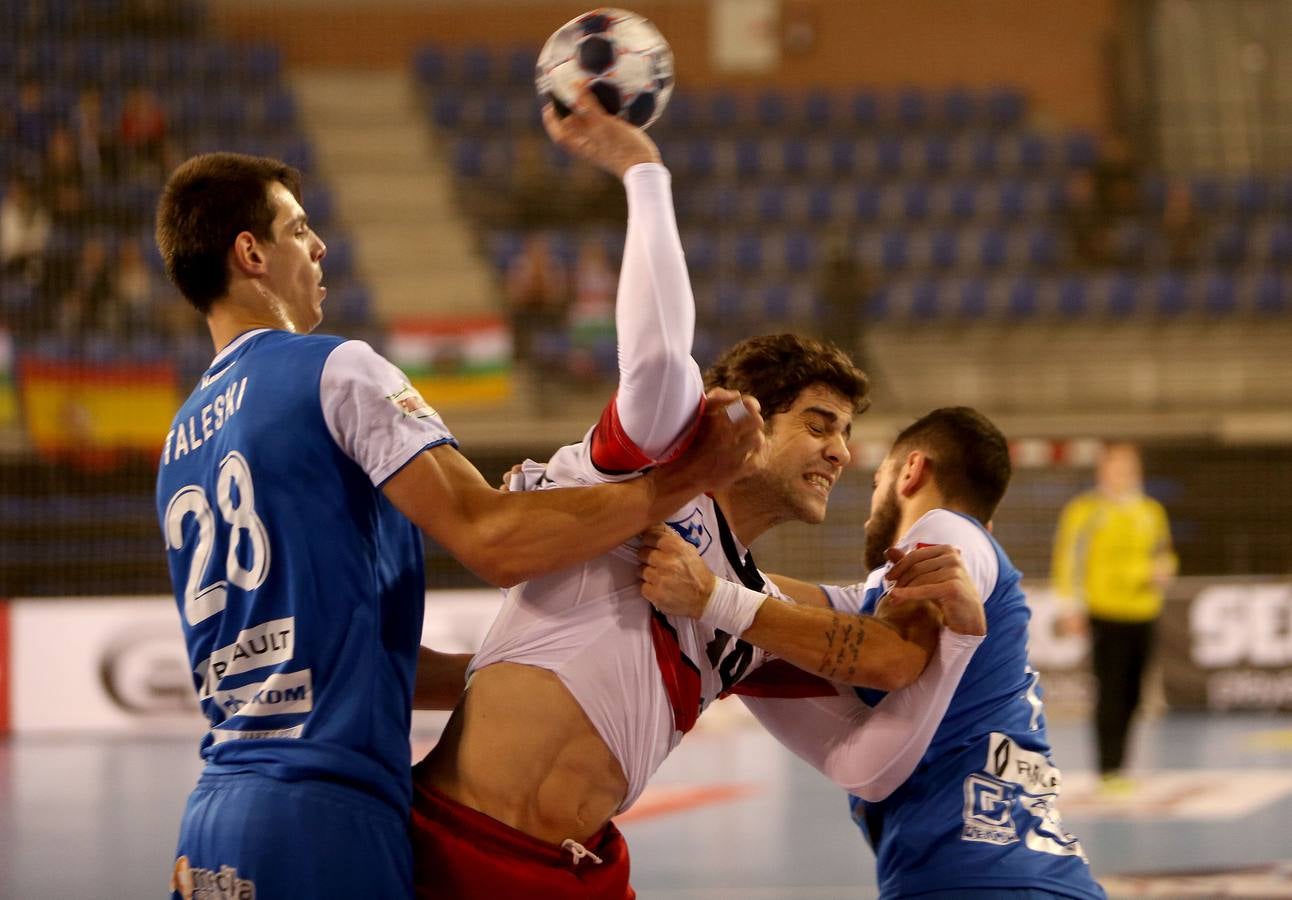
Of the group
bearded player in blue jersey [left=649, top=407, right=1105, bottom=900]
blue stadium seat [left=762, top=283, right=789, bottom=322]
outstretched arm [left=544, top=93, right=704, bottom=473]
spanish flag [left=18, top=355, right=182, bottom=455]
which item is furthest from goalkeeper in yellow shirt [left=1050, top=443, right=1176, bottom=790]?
spanish flag [left=18, top=355, right=182, bottom=455]

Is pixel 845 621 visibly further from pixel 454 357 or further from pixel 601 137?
pixel 454 357

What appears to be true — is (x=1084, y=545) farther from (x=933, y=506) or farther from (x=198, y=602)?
(x=198, y=602)

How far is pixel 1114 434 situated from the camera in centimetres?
1435

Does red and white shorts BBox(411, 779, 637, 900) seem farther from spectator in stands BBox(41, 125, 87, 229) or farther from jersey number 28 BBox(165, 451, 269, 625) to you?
spectator in stands BBox(41, 125, 87, 229)

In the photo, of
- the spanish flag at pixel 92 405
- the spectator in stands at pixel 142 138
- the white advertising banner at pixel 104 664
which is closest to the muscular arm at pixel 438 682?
the white advertising banner at pixel 104 664

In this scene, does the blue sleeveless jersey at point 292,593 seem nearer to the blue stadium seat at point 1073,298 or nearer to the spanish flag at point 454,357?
the spanish flag at point 454,357

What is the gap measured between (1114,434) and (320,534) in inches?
506

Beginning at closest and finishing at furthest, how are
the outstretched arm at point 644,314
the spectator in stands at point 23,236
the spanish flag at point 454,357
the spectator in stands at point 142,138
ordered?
the outstretched arm at point 644,314 < the spanish flag at point 454,357 < the spectator in stands at point 23,236 < the spectator in stands at point 142,138

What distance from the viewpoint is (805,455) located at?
310cm

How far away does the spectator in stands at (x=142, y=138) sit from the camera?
15.9 meters

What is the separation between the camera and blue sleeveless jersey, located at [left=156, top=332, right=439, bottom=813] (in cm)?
256

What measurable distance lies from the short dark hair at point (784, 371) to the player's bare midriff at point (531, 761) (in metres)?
0.79

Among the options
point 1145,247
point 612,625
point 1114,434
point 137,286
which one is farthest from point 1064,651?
point 612,625

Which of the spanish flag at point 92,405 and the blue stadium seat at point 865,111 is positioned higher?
the blue stadium seat at point 865,111
